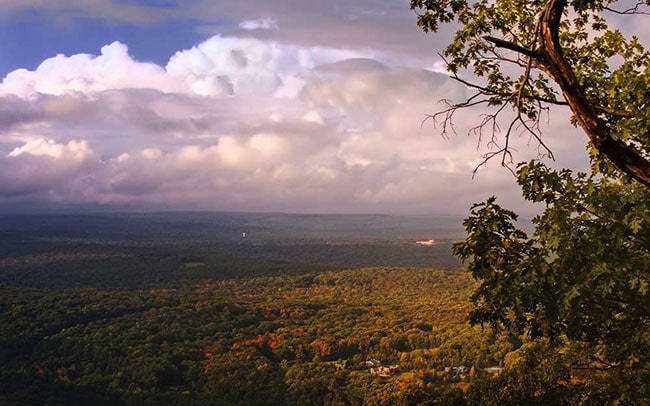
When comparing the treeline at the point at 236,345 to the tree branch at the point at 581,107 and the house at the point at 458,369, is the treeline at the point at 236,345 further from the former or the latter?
the tree branch at the point at 581,107

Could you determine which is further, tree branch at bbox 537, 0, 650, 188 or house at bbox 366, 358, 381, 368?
house at bbox 366, 358, 381, 368

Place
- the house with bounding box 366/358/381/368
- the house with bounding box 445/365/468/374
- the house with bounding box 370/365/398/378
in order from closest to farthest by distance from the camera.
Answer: the house with bounding box 445/365/468/374
the house with bounding box 370/365/398/378
the house with bounding box 366/358/381/368

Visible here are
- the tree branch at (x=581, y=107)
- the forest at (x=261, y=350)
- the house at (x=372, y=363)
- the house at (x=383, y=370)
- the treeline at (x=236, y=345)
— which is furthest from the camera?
the house at (x=372, y=363)

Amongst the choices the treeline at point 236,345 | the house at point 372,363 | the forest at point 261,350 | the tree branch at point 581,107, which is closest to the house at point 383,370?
the forest at point 261,350

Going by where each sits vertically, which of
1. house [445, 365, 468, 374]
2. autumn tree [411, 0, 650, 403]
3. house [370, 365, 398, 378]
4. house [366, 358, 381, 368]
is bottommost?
house [366, 358, 381, 368]

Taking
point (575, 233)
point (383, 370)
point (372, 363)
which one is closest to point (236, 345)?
point (372, 363)

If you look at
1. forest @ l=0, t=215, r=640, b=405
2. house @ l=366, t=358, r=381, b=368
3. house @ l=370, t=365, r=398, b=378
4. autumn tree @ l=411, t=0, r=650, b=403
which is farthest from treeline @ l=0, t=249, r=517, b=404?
autumn tree @ l=411, t=0, r=650, b=403

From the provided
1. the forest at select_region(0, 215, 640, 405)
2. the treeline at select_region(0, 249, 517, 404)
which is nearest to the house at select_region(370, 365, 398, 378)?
the forest at select_region(0, 215, 640, 405)

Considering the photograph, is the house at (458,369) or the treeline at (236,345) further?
the house at (458,369)

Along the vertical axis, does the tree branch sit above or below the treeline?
above

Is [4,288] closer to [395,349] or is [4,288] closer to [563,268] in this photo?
[395,349]

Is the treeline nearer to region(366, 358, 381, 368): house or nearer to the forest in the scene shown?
the forest

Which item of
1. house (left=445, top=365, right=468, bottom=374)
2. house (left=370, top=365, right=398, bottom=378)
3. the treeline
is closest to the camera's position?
the treeline
